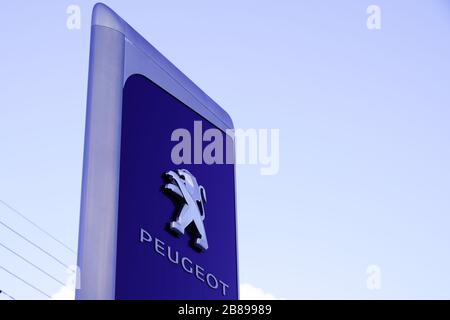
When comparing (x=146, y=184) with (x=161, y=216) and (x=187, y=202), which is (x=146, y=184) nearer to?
(x=161, y=216)

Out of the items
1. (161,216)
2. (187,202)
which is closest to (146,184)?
(161,216)

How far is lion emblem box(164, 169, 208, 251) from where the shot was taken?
11.3ft

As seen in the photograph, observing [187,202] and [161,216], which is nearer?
[161,216]

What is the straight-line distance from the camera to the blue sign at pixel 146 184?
2.96 metres

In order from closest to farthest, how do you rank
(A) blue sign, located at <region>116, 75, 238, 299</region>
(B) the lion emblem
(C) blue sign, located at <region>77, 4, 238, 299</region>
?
(C) blue sign, located at <region>77, 4, 238, 299</region>
(A) blue sign, located at <region>116, 75, 238, 299</region>
(B) the lion emblem

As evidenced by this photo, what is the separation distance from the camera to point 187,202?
3555mm

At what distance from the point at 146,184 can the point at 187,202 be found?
33cm

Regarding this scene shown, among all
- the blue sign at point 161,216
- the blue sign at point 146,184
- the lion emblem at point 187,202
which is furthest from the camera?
the lion emblem at point 187,202

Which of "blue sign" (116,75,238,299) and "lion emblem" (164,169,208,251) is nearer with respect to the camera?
"blue sign" (116,75,238,299)

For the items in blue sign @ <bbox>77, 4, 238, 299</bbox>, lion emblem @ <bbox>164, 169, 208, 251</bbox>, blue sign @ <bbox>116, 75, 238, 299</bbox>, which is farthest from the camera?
lion emblem @ <bbox>164, 169, 208, 251</bbox>

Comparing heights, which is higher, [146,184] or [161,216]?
[146,184]
